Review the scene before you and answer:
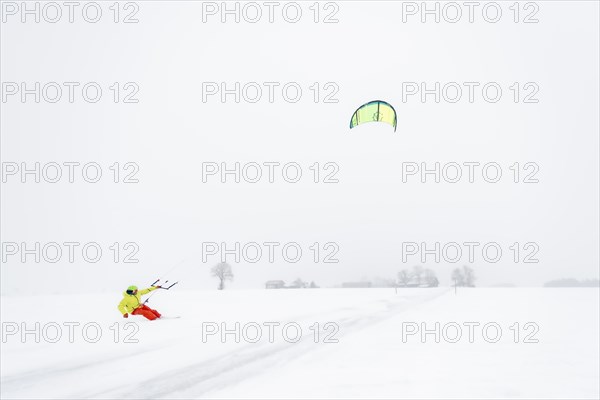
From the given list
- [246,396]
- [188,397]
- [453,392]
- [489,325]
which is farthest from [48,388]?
[489,325]

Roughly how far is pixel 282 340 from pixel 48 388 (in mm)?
5409

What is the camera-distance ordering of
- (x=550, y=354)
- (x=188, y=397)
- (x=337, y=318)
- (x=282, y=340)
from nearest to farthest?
(x=188, y=397) < (x=550, y=354) < (x=282, y=340) < (x=337, y=318)

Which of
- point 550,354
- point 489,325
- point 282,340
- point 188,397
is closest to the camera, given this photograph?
point 188,397

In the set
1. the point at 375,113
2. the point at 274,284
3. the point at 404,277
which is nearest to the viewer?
the point at 375,113

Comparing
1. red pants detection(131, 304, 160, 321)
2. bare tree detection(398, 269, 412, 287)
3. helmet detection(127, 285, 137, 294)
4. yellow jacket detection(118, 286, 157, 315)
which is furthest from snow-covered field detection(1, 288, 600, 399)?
bare tree detection(398, 269, 412, 287)

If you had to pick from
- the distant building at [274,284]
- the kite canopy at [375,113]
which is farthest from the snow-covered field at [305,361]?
the distant building at [274,284]

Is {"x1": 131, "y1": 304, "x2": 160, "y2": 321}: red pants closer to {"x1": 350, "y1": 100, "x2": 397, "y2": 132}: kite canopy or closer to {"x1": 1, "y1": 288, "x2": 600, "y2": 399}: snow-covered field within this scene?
{"x1": 1, "y1": 288, "x2": 600, "y2": 399}: snow-covered field

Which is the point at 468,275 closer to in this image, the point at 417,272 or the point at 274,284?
the point at 417,272

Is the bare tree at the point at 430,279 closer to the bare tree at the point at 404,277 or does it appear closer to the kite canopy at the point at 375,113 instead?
the bare tree at the point at 404,277

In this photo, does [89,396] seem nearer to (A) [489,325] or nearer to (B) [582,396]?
(B) [582,396]

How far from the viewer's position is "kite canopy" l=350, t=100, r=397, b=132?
18578 mm

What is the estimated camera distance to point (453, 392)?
20.4 ft

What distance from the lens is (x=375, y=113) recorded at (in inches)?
745

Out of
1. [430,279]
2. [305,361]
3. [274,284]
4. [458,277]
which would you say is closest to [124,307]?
[305,361]
